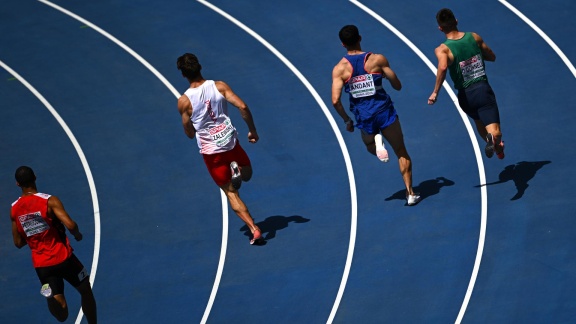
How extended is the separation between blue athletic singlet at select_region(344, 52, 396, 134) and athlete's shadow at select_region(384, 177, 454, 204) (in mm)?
1090

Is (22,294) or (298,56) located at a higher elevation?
(298,56)

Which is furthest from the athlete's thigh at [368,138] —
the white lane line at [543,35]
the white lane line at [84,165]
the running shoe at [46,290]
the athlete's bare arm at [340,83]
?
the running shoe at [46,290]

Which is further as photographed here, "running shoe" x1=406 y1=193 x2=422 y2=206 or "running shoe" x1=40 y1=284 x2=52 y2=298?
"running shoe" x1=406 y1=193 x2=422 y2=206

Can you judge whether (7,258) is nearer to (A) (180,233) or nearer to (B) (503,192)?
(A) (180,233)

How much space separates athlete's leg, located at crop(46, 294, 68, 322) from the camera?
12672mm

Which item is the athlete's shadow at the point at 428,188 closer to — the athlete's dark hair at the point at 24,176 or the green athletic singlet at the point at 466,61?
the green athletic singlet at the point at 466,61

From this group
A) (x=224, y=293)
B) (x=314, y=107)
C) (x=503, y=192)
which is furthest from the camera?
(x=314, y=107)

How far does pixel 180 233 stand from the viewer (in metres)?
15.3

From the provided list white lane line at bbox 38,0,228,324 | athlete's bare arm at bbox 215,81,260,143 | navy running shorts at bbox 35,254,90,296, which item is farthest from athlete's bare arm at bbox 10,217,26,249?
athlete's bare arm at bbox 215,81,260,143

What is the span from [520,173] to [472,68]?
1.64 m

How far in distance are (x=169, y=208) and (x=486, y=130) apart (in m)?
4.36

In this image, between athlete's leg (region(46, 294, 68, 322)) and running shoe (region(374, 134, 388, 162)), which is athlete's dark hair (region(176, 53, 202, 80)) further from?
athlete's leg (region(46, 294, 68, 322))

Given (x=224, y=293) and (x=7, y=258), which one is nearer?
(x=224, y=293)

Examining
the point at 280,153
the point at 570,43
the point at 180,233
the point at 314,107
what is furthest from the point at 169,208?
the point at 570,43
